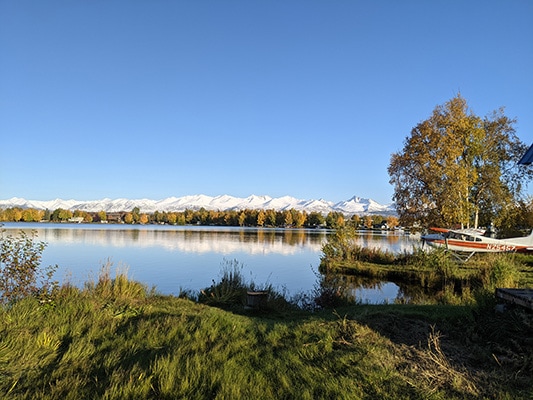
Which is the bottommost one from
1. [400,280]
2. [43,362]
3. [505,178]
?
[400,280]

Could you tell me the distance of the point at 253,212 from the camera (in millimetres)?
144875

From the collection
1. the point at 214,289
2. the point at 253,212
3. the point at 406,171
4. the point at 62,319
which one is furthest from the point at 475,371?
the point at 253,212

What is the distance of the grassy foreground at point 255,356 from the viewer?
12.4 ft

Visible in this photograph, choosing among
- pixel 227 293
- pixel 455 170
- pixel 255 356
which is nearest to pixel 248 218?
pixel 455 170

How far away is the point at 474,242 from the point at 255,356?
1990 cm

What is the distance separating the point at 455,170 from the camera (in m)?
22.1

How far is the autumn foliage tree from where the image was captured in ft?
74.2

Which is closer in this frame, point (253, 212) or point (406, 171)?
point (406, 171)

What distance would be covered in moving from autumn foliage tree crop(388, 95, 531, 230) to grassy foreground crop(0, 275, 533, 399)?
17.8 metres

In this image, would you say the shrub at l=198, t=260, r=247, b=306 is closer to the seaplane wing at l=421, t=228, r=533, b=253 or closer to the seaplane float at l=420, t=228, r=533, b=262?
the seaplane float at l=420, t=228, r=533, b=262

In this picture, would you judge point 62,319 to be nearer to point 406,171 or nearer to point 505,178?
point 406,171

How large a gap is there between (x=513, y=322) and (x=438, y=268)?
12547 millimetres

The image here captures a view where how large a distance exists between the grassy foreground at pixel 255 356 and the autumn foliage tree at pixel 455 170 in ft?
58.3

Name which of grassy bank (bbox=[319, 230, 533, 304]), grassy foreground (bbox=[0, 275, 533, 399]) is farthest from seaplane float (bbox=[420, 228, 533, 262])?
grassy foreground (bbox=[0, 275, 533, 399])
